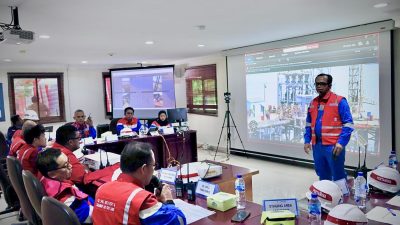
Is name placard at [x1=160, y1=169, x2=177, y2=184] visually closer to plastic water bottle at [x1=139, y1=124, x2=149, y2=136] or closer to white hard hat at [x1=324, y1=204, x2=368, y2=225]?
white hard hat at [x1=324, y1=204, x2=368, y2=225]

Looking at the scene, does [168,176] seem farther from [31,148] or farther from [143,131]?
[143,131]

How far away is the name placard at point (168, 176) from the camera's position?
2445 millimetres

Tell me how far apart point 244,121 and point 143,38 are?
2.96 metres

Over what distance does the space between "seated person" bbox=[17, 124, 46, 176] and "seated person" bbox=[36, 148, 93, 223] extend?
0.95 meters

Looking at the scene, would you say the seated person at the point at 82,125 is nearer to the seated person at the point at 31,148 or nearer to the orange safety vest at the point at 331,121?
the seated person at the point at 31,148

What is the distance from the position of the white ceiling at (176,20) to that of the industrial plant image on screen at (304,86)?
0.47 metres

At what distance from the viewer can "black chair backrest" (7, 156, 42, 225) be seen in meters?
2.31

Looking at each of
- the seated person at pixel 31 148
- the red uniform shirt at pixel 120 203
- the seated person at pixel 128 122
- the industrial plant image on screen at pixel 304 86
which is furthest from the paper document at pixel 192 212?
the seated person at pixel 128 122

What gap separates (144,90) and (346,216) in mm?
6227

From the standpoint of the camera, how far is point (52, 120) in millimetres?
8281

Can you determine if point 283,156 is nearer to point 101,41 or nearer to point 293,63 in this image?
point 293,63

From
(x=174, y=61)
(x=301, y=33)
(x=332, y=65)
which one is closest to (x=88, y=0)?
Result: (x=301, y=33)

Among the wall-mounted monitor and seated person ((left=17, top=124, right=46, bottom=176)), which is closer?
seated person ((left=17, top=124, right=46, bottom=176))

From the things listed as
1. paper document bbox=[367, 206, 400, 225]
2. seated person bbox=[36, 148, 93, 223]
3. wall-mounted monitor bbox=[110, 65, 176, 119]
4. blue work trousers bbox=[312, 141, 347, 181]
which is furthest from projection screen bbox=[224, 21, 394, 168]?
seated person bbox=[36, 148, 93, 223]
